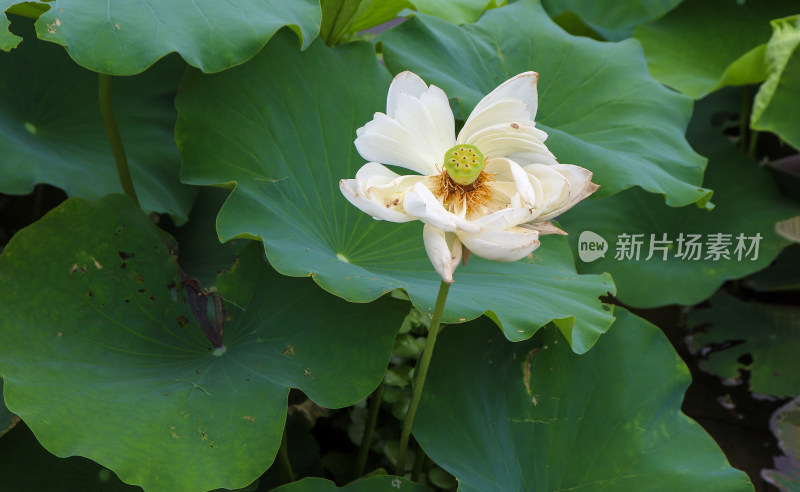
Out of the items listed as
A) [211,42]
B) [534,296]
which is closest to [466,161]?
[534,296]

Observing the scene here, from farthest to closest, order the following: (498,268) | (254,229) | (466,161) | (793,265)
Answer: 1. (793,265)
2. (498,268)
3. (254,229)
4. (466,161)

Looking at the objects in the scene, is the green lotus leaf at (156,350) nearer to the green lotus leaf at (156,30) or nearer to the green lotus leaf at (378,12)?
the green lotus leaf at (156,30)

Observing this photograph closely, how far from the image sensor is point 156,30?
93 cm

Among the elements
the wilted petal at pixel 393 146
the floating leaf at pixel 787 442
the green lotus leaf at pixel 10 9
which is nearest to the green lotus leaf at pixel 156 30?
the green lotus leaf at pixel 10 9

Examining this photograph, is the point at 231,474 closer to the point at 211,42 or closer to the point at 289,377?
the point at 289,377

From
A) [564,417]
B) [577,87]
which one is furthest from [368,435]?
[577,87]

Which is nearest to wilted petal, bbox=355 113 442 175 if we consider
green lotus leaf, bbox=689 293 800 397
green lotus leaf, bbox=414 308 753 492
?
green lotus leaf, bbox=414 308 753 492

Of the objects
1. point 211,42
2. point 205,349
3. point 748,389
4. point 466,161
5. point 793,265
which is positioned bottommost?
point 748,389

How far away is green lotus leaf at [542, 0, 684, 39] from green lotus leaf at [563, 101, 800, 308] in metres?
0.59

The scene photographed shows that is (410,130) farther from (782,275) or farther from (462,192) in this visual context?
(782,275)

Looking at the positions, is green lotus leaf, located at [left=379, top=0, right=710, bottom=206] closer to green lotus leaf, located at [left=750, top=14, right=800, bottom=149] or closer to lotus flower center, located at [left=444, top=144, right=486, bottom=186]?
green lotus leaf, located at [left=750, top=14, right=800, bottom=149]

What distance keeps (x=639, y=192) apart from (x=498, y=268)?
29.8 inches

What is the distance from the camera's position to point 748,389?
172cm

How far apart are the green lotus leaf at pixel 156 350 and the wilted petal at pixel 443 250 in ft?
0.99
